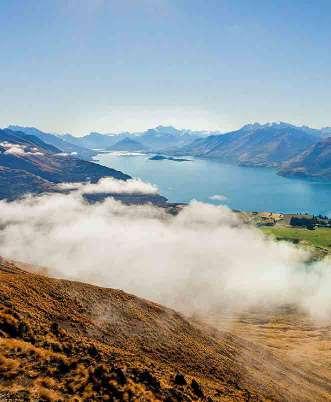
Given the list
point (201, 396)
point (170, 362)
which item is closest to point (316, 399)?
point (170, 362)

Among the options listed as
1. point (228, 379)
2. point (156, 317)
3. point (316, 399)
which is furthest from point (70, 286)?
point (316, 399)

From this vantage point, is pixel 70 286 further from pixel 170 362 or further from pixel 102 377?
pixel 102 377

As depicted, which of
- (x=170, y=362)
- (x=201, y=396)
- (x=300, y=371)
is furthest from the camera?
(x=300, y=371)

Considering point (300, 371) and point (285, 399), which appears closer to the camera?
point (285, 399)

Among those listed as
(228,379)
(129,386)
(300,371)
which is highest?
(129,386)

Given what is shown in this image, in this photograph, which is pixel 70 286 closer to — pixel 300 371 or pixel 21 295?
pixel 21 295

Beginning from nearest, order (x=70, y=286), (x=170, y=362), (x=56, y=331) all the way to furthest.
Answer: (x=56, y=331)
(x=170, y=362)
(x=70, y=286)

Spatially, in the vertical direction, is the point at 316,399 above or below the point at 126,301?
below
